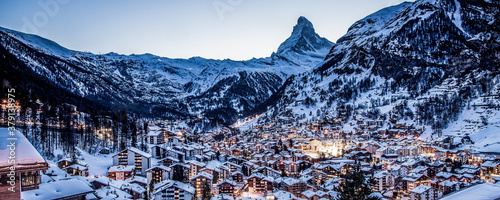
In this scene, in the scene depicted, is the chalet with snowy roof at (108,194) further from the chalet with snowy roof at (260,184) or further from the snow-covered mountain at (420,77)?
the snow-covered mountain at (420,77)

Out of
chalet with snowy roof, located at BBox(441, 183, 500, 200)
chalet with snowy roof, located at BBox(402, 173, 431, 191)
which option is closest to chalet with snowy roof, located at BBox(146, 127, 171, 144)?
chalet with snowy roof, located at BBox(402, 173, 431, 191)

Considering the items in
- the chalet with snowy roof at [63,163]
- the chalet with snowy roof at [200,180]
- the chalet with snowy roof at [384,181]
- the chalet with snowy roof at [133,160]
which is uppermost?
the chalet with snowy roof at [63,163]

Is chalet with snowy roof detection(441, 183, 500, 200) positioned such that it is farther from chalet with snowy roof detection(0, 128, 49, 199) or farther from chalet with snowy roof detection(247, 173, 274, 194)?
chalet with snowy roof detection(247, 173, 274, 194)

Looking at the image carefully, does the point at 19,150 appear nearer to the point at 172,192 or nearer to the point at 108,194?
the point at 108,194

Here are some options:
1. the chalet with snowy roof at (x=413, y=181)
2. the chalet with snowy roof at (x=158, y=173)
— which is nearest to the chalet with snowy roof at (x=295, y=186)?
the chalet with snowy roof at (x=413, y=181)

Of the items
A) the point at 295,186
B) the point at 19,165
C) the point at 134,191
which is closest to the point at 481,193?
the point at 19,165

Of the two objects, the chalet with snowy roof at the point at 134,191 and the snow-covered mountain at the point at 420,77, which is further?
the snow-covered mountain at the point at 420,77
